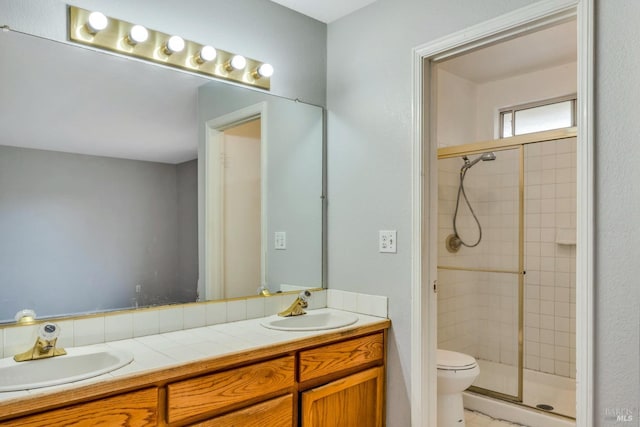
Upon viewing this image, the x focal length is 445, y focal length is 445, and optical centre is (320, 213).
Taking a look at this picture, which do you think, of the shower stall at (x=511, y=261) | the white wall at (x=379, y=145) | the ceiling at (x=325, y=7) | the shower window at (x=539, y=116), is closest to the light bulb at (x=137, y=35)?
the ceiling at (x=325, y=7)

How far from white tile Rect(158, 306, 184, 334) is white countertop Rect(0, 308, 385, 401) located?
0.03 m

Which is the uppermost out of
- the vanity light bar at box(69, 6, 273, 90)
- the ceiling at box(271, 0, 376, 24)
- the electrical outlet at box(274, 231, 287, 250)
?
the ceiling at box(271, 0, 376, 24)

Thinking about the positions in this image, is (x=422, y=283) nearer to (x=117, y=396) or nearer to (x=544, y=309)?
(x=117, y=396)

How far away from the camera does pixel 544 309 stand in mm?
3436

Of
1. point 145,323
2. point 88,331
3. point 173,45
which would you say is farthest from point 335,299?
point 173,45

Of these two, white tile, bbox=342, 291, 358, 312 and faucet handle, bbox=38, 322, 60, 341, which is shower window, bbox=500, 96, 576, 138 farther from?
faucet handle, bbox=38, 322, 60, 341

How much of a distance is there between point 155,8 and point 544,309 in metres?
3.30

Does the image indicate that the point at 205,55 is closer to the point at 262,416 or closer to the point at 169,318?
the point at 169,318

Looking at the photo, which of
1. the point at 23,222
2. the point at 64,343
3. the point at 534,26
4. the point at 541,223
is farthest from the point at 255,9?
the point at 541,223

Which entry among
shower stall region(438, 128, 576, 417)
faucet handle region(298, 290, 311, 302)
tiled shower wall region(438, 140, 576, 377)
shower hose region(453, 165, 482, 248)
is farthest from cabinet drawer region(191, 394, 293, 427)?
shower hose region(453, 165, 482, 248)

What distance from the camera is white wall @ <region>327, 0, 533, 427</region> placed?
2.12 metres

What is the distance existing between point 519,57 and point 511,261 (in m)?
1.54

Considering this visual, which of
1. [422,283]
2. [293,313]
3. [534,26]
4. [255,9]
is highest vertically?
[255,9]

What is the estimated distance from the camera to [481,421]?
2.84 m
